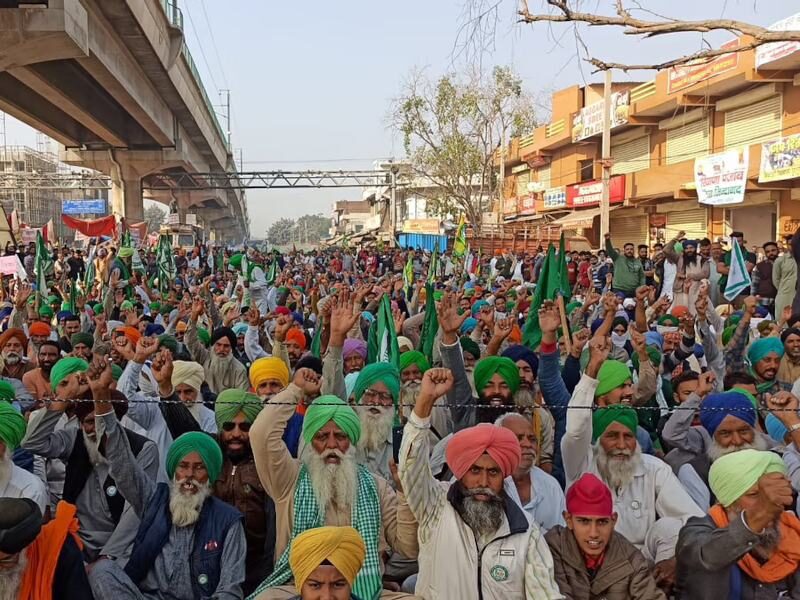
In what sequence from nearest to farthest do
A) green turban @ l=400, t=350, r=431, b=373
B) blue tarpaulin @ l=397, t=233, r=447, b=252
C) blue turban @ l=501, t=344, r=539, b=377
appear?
1. blue turban @ l=501, t=344, r=539, b=377
2. green turban @ l=400, t=350, r=431, b=373
3. blue tarpaulin @ l=397, t=233, r=447, b=252

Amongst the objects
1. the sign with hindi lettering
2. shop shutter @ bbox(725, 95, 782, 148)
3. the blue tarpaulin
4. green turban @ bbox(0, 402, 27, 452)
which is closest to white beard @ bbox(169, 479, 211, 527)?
green turban @ bbox(0, 402, 27, 452)

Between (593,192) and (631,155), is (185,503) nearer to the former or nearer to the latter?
(593,192)

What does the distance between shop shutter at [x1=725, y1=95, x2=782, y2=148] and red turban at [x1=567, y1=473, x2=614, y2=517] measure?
823 inches

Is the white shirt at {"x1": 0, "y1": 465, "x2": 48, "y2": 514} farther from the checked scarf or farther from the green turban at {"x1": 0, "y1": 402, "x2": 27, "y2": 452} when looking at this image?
the checked scarf

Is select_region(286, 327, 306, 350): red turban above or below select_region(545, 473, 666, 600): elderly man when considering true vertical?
above

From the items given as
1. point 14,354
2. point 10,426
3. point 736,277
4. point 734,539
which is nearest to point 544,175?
point 736,277

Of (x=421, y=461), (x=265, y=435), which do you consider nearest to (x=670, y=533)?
(x=421, y=461)

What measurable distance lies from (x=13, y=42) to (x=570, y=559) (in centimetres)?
1601

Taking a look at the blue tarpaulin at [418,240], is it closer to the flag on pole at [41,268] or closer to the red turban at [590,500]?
the flag on pole at [41,268]

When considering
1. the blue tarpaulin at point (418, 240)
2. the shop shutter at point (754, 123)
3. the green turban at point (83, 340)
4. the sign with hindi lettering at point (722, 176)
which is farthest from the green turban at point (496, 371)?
the blue tarpaulin at point (418, 240)

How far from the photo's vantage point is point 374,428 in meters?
4.43

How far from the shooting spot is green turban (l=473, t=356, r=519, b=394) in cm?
486

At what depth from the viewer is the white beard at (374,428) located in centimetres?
440

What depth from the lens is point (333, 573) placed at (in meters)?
3.02
